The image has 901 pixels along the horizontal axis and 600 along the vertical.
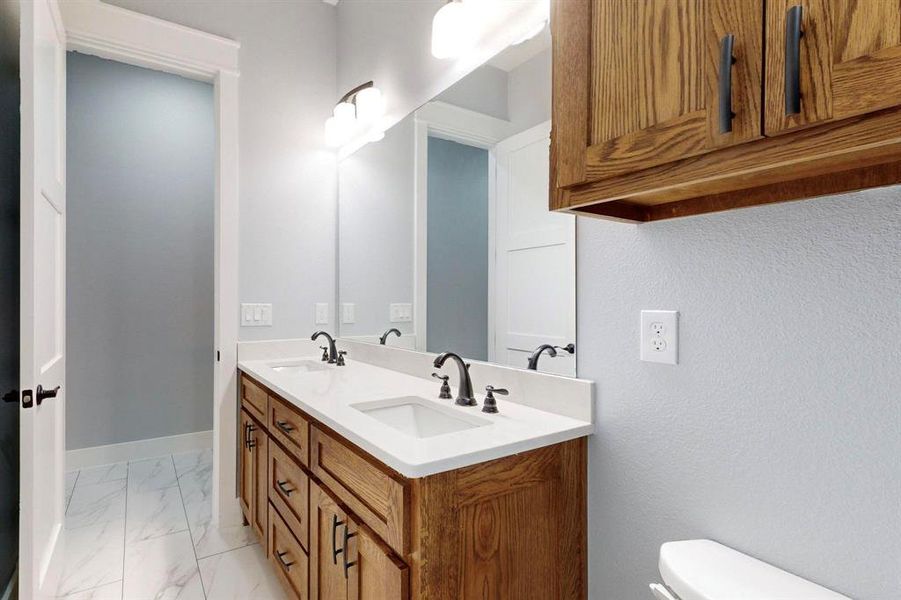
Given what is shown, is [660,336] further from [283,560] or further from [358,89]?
[358,89]

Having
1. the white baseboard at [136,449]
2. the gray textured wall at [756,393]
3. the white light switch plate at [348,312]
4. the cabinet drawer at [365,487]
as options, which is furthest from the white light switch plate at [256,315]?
the gray textured wall at [756,393]

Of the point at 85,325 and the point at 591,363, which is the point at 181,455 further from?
the point at 591,363

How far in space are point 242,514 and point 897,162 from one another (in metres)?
2.65

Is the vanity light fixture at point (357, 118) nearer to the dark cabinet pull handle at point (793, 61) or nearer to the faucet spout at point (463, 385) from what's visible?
the faucet spout at point (463, 385)

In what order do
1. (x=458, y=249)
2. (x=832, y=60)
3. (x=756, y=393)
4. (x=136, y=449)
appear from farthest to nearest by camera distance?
(x=136, y=449), (x=458, y=249), (x=756, y=393), (x=832, y=60)

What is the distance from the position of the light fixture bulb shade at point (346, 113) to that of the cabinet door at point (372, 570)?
1.85 m

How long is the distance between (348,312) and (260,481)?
893 millimetres

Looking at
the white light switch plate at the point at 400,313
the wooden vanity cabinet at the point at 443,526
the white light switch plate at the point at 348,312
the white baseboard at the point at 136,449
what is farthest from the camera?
the white baseboard at the point at 136,449

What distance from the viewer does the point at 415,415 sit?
61.4 inches

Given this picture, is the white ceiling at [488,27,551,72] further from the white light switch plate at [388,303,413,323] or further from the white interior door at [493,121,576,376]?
the white light switch plate at [388,303,413,323]

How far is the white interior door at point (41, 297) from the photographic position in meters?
1.35

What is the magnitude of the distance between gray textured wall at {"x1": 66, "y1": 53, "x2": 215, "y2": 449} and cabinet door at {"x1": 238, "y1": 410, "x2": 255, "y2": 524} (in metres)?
1.41

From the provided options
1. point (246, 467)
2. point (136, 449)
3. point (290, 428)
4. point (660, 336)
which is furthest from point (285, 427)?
point (136, 449)

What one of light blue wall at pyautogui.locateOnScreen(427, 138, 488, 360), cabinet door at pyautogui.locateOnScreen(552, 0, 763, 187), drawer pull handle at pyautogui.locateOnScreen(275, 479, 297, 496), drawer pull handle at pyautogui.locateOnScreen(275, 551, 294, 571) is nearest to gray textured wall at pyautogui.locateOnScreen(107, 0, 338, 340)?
light blue wall at pyautogui.locateOnScreen(427, 138, 488, 360)
